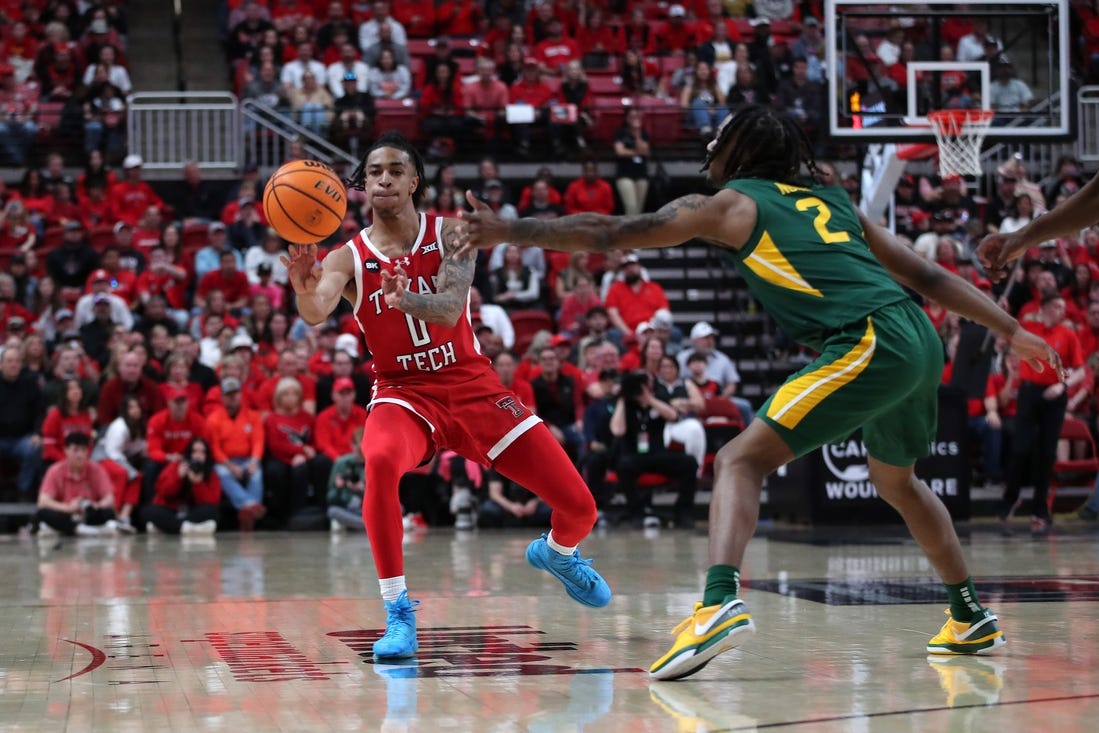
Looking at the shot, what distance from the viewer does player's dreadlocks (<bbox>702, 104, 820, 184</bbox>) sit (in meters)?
5.15

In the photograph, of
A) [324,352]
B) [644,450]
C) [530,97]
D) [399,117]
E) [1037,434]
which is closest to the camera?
[1037,434]

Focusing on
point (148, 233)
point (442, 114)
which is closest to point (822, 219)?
point (148, 233)

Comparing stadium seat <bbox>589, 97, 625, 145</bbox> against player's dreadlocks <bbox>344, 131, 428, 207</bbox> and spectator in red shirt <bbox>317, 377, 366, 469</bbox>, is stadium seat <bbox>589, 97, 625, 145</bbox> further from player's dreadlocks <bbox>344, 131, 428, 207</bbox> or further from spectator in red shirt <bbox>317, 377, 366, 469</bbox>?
player's dreadlocks <bbox>344, 131, 428, 207</bbox>

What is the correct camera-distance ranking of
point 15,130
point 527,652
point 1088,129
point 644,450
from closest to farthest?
point 527,652 → point 644,450 → point 15,130 → point 1088,129

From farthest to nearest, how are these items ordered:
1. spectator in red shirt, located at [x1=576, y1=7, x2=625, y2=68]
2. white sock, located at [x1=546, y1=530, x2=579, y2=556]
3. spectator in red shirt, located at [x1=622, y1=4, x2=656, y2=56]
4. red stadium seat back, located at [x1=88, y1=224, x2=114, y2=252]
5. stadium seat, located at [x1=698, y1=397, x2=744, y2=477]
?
spectator in red shirt, located at [x1=622, y1=4, x2=656, y2=56], spectator in red shirt, located at [x1=576, y1=7, x2=625, y2=68], red stadium seat back, located at [x1=88, y1=224, x2=114, y2=252], stadium seat, located at [x1=698, y1=397, x2=744, y2=477], white sock, located at [x1=546, y1=530, x2=579, y2=556]

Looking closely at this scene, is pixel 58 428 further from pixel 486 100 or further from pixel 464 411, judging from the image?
pixel 464 411

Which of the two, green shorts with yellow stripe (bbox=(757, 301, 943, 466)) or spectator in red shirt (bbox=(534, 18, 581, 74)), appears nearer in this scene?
green shorts with yellow stripe (bbox=(757, 301, 943, 466))

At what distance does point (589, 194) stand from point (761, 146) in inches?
535

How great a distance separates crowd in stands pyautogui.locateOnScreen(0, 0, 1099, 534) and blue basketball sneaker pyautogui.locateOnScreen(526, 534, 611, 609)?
722cm

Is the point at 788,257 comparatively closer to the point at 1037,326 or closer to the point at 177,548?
the point at 177,548

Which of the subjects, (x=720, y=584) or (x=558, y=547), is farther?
(x=558, y=547)

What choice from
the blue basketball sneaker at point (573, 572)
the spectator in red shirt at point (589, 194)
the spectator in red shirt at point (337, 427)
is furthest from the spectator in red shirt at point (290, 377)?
the blue basketball sneaker at point (573, 572)

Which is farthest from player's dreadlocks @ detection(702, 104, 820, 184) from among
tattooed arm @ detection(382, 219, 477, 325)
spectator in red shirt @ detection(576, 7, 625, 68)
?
spectator in red shirt @ detection(576, 7, 625, 68)

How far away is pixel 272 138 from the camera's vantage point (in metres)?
19.9
